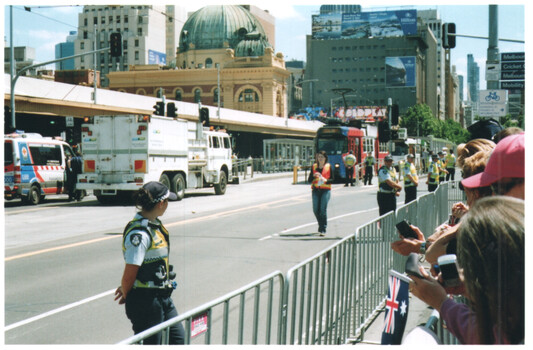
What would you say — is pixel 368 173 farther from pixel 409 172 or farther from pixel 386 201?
pixel 386 201

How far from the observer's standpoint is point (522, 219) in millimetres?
1854

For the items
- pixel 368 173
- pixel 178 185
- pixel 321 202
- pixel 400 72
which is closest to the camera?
pixel 321 202

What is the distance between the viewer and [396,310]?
3008 mm

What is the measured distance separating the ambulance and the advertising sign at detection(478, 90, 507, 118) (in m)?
14.2

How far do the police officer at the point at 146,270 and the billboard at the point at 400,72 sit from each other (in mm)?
99489

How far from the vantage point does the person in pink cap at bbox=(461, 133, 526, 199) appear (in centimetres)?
257

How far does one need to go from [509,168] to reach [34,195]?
19.1m

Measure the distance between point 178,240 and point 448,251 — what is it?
353 inches

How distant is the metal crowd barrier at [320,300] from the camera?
3508mm

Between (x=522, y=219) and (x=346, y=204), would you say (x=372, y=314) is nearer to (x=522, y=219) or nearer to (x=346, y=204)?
(x=522, y=219)

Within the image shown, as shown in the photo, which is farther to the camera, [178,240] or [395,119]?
[395,119]

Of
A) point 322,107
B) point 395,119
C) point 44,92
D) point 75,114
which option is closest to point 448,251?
point 395,119

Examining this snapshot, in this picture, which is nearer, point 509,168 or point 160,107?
point 509,168

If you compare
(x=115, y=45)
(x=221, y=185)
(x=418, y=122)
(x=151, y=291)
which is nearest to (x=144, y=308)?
(x=151, y=291)
